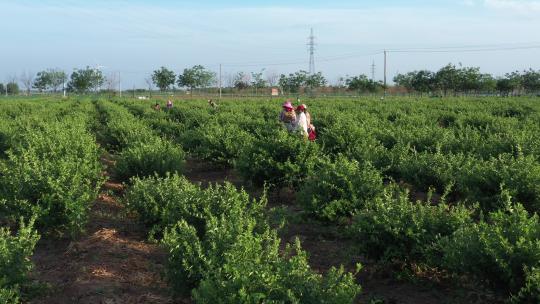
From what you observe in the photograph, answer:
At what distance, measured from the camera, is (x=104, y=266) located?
489cm

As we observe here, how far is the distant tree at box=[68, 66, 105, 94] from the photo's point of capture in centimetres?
7588

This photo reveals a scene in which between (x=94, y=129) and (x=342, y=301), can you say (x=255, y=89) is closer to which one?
(x=94, y=129)

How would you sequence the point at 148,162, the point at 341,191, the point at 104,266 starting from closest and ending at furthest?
the point at 104,266, the point at 341,191, the point at 148,162

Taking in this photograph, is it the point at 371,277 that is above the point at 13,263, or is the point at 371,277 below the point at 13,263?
below

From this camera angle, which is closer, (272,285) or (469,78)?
(272,285)

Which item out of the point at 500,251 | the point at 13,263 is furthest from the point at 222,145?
the point at 500,251

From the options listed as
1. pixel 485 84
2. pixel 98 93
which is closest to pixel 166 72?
pixel 98 93

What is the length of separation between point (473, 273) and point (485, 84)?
65.7m

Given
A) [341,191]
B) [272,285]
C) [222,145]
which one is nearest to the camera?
[272,285]

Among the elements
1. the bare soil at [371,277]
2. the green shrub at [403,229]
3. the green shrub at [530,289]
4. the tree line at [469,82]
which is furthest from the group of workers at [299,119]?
the tree line at [469,82]

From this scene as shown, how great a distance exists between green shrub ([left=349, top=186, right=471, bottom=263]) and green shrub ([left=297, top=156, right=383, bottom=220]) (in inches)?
38.8

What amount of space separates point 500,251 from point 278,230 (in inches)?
114

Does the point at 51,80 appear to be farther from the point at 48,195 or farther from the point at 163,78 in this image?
the point at 48,195

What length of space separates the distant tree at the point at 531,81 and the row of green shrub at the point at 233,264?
67.2 m
